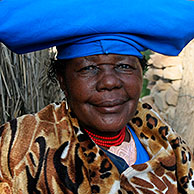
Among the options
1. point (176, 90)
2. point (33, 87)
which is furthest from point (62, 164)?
point (176, 90)

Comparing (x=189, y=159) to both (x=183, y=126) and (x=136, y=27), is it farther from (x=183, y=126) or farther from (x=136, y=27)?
(x=183, y=126)

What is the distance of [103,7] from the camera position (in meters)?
1.30

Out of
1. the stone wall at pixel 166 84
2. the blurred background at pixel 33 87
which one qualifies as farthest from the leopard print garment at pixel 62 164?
the stone wall at pixel 166 84

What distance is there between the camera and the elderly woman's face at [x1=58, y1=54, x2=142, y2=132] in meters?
1.45

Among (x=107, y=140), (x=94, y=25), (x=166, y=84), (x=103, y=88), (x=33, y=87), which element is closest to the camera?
(x=94, y=25)

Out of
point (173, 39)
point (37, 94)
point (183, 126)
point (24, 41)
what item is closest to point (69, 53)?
point (24, 41)

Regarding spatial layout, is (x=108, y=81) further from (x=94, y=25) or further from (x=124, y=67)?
(x=94, y=25)

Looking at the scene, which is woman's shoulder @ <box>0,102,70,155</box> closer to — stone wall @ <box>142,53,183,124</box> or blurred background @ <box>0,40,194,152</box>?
blurred background @ <box>0,40,194,152</box>

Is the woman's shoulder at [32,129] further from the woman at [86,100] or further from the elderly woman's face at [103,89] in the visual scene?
the elderly woman's face at [103,89]

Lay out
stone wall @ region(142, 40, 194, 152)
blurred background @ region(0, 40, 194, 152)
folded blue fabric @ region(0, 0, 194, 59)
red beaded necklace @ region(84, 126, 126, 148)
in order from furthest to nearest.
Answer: stone wall @ region(142, 40, 194, 152) → blurred background @ region(0, 40, 194, 152) → red beaded necklace @ region(84, 126, 126, 148) → folded blue fabric @ region(0, 0, 194, 59)

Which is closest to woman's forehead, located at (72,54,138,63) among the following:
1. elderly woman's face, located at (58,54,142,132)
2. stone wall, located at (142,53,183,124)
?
elderly woman's face, located at (58,54,142,132)

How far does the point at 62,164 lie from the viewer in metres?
1.46

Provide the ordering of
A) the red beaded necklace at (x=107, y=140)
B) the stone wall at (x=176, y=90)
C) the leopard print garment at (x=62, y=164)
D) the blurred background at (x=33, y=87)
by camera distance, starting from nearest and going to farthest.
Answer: the leopard print garment at (x=62, y=164)
the red beaded necklace at (x=107, y=140)
the blurred background at (x=33, y=87)
the stone wall at (x=176, y=90)

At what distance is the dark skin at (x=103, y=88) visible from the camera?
1.45 meters
